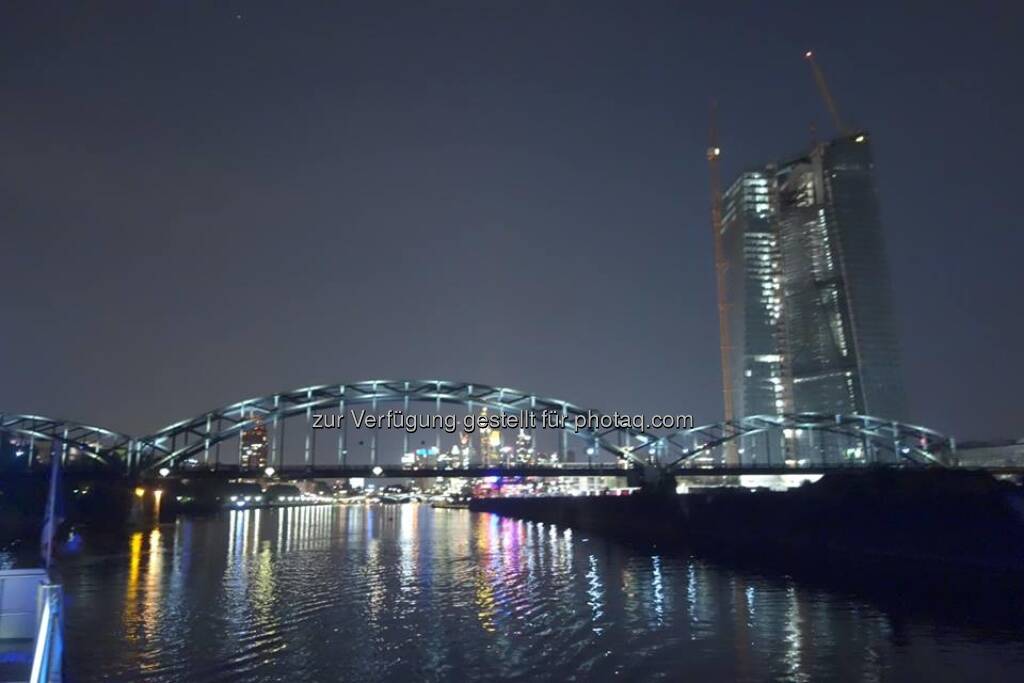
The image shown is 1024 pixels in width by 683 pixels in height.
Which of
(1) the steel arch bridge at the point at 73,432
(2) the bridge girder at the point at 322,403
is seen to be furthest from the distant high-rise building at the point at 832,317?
(1) the steel arch bridge at the point at 73,432

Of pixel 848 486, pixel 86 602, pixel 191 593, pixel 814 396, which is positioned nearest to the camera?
pixel 86 602

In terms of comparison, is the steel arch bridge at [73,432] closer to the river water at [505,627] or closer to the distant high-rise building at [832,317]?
the river water at [505,627]

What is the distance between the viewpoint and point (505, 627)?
29109mm

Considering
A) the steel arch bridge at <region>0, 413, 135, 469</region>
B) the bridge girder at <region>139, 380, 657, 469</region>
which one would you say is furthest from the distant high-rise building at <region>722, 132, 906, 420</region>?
the steel arch bridge at <region>0, 413, 135, 469</region>

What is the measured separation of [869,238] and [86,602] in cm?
18940

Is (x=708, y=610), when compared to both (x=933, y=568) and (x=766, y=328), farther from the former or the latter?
(x=766, y=328)

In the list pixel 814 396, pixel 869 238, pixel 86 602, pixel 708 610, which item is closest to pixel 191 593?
pixel 86 602

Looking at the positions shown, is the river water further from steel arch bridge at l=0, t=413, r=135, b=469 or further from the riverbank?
steel arch bridge at l=0, t=413, r=135, b=469

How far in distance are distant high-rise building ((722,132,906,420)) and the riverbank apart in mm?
111167

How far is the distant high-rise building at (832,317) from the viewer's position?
18288cm

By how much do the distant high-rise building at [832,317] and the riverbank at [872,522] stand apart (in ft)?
365

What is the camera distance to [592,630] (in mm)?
28328

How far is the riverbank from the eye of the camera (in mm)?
46188

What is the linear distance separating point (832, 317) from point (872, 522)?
467 ft
